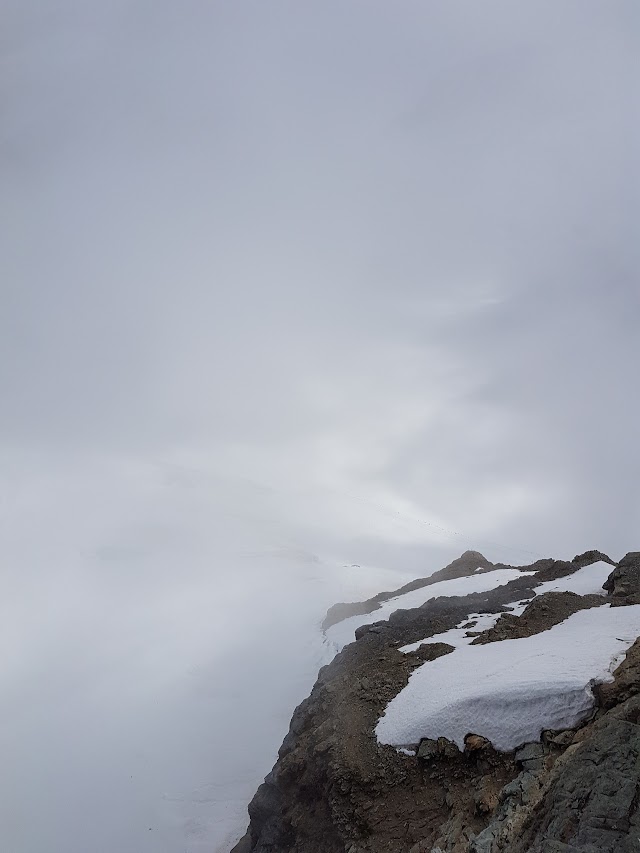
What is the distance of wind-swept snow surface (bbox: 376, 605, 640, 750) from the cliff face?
0.62ft

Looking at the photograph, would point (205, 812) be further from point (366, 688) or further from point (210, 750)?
point (366, 688)

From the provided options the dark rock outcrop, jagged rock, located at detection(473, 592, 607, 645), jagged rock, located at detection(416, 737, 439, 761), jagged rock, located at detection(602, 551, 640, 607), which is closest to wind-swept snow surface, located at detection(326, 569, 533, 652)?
the dark rock outcrop

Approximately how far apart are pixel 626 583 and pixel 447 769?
14.2 metres

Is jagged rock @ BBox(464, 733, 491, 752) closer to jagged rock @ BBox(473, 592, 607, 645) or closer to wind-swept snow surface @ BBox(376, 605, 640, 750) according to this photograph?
wind-swept snow surface @ BBox(376, 605, 640, 750)

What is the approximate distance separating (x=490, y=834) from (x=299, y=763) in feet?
31.8

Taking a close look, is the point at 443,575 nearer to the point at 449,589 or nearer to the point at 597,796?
the point at 449,589

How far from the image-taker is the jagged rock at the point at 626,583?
19802mm

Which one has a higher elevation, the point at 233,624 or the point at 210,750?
the point at 233,624

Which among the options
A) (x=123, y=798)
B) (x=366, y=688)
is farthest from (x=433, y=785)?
(x=123, y=798)

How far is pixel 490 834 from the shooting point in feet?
31.9

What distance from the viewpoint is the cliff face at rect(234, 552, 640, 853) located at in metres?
8.56

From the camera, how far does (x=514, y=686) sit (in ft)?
41.0

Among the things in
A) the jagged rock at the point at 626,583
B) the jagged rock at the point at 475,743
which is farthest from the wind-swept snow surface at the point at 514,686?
the jagged rock at the point at 626,583

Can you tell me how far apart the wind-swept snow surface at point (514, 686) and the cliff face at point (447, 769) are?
0.62 ft
